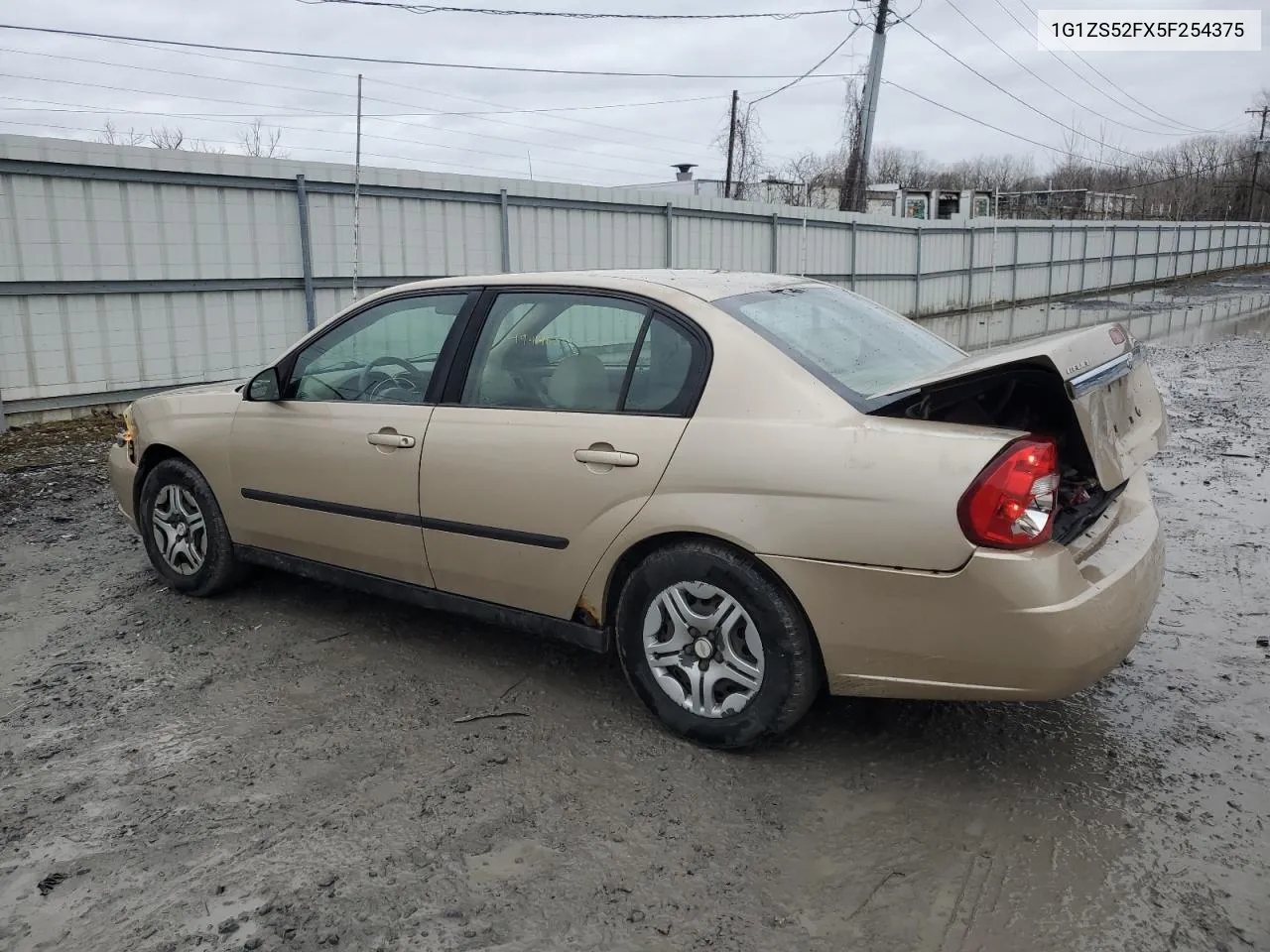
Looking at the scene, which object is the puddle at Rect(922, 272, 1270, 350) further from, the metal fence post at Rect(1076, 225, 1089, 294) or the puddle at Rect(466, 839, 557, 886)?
the puddle at Rect(466, 839, 557, 886)

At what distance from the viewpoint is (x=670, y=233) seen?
625 inches

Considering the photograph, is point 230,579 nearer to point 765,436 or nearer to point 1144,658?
point 765,436

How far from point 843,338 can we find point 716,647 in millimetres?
1201

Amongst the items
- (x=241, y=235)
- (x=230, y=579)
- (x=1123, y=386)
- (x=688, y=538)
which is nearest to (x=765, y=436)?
(x=688, y=538)

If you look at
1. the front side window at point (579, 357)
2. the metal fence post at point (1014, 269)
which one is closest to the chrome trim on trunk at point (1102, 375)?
the front side window at point (579, 357)

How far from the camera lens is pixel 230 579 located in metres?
4.75

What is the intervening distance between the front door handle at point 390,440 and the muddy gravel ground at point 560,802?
A: 2.89 ft

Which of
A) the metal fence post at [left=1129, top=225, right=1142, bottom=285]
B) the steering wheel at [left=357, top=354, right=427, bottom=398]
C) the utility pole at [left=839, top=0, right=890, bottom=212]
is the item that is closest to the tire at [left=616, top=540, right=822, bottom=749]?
the steering wheel at [left=357, top=354, right=427, bottom=398]

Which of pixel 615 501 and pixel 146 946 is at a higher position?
pixel 615 501

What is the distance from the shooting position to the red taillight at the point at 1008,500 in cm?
276

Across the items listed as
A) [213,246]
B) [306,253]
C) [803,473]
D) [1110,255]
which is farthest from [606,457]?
[1110,255]

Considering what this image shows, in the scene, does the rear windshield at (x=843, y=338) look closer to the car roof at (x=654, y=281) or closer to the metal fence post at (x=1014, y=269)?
the car roof at (x=654, y=281)

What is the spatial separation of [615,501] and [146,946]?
1752mm

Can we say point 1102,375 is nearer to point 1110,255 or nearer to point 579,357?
point 579,357
